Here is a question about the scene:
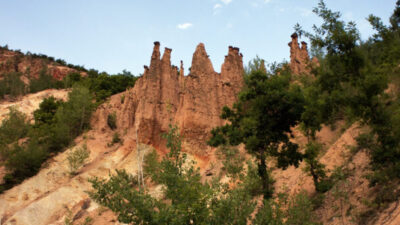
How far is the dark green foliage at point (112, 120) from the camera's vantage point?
41322 millimetres

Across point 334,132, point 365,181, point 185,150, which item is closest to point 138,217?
point 365,181

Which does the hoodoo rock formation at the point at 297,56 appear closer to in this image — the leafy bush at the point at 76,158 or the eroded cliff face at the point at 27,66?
the leafy bush at the point at 76,158

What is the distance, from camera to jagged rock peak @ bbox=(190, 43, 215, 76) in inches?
1344

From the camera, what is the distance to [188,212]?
822 cm

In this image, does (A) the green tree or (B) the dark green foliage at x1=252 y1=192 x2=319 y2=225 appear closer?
(A) the green tree

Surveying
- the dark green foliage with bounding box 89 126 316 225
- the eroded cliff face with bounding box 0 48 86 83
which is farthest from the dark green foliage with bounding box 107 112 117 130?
the eroded cliff face with bounding box 0 48 86 83

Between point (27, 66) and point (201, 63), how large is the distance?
179ft

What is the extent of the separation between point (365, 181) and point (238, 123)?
6627 millimetres

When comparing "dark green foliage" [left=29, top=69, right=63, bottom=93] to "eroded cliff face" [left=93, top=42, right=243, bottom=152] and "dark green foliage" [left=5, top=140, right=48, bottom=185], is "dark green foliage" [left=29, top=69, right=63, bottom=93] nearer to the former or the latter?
"dark green foliage" [left=5, top=140, right=48, bottom=185]

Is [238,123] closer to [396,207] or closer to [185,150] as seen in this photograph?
[396,207]

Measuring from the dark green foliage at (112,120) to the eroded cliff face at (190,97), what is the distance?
10.4 ft

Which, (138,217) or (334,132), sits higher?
(334,132)

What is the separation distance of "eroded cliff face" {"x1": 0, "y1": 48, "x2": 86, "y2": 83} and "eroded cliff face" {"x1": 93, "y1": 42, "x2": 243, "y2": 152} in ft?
137

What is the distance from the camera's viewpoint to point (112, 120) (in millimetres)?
41594
